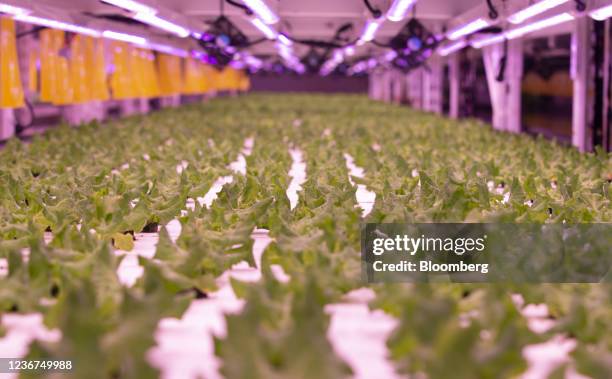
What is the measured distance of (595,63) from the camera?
13508 mm

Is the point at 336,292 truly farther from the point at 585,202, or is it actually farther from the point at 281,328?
the point at 585,202

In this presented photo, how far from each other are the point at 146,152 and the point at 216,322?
26.0 feet

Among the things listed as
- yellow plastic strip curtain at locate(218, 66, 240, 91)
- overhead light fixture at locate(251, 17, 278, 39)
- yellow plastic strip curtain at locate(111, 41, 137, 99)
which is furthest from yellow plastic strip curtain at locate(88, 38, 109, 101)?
yellow plastic strip curtain at locate(218, 66, 240, 91)

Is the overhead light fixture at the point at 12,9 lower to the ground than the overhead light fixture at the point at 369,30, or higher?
lower

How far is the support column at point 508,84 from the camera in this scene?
1959cm

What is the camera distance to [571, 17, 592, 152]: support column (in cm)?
1383

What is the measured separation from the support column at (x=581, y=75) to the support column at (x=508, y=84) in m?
5.18

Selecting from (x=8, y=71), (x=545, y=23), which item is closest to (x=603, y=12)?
(x=545, y=23)

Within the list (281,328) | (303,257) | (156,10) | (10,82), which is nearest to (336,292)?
(303,257)

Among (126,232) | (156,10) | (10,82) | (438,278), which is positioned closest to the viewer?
(438,278)

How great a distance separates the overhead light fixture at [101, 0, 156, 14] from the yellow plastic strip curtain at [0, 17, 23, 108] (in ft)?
8.32

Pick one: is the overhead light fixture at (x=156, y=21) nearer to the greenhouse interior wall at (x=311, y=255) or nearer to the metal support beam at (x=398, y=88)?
the greenhouse interior wall at (x=311, y=255)

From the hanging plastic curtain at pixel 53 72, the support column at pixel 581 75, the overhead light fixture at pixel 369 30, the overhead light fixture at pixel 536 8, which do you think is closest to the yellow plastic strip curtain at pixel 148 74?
the hanging plastic curtain at pixel 53 72

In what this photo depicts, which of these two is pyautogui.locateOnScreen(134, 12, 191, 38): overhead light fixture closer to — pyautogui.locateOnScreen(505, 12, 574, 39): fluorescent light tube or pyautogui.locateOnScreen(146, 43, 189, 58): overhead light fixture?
pyautogui.locateOnScreen(505, 12, 574, 39): fluorescent light tube
